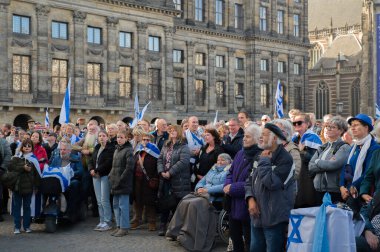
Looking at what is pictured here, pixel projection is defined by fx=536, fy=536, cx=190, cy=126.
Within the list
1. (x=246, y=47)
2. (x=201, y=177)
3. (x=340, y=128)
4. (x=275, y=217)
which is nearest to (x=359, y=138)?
(x=340, y=128)

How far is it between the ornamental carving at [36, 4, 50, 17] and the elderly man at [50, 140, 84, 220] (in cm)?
2035

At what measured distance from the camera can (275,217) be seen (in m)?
6.26

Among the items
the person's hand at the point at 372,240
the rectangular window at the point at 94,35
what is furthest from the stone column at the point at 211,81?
the person's hand at the point at 372,240

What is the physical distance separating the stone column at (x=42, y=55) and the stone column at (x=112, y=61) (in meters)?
4.15

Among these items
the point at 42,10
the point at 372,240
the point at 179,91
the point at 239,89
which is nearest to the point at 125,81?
the point at 179,91

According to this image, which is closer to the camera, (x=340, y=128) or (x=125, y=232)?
(x=340, y=128)

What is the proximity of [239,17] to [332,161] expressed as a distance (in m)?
38.8

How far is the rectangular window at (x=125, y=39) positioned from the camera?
34.3m

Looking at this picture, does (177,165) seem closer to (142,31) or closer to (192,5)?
(142,31)

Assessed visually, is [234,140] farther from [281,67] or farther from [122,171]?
[281,67]

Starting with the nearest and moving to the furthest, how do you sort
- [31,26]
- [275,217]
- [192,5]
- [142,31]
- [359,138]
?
[275,217]
[359,138]
[31,26]
[142,31]
[192,5]

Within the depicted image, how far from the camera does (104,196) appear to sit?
11133mm

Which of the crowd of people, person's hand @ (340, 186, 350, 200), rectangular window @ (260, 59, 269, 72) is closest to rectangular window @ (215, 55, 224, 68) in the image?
rectangular window @ (260, 59, 269, 72)

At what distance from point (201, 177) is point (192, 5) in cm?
3266
